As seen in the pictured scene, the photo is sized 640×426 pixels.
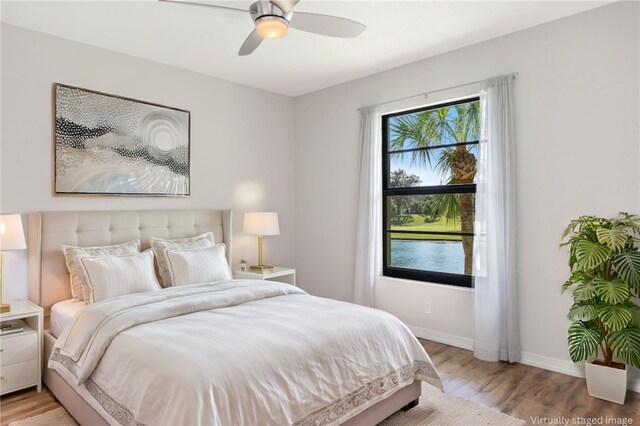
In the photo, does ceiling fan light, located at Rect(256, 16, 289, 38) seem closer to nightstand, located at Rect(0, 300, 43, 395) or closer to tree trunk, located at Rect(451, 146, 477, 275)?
tree trunk, located at Rect(451, 146, 477, 275)

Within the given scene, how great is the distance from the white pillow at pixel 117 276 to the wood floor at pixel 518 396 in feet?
2.56

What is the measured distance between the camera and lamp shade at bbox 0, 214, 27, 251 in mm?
2740

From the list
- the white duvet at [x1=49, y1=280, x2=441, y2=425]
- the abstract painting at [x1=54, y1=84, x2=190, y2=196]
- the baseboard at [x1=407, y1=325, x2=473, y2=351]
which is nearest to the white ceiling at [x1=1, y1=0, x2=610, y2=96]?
the abstract painting at [x1=54, y1=84, x2=190, y2=196]

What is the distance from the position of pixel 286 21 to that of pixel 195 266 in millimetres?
2088

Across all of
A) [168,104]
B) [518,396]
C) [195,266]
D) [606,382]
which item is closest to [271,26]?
[195,266]

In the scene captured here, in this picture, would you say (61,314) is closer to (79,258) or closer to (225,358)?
(79,258)

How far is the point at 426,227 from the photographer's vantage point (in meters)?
4.03

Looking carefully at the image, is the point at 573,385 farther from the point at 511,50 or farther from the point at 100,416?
the point at 100,416

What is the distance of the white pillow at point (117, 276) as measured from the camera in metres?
2.83

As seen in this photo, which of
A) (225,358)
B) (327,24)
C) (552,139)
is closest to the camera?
(225,358)

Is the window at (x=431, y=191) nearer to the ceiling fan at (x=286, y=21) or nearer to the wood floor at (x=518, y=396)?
the wood floor at (x=518, y=396)

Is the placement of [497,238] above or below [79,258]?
above

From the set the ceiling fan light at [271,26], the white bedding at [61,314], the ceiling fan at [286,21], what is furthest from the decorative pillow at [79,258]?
the ceiling fan light at [271,26]

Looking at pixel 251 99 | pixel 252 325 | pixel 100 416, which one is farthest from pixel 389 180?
pixel 100 416
